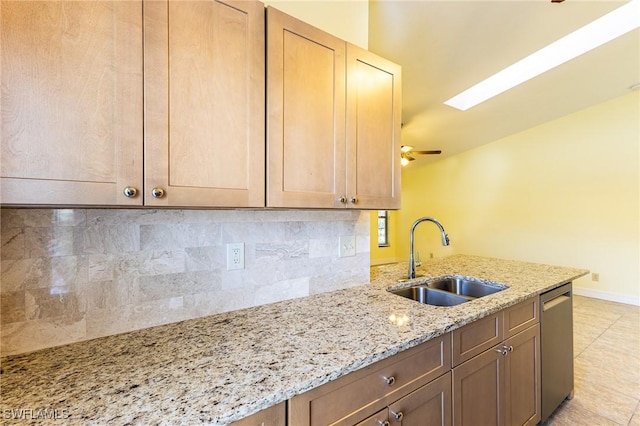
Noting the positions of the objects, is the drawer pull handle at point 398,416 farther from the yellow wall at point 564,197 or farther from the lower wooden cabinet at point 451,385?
the yellow wall at point 564,197

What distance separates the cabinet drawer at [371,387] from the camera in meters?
0.80

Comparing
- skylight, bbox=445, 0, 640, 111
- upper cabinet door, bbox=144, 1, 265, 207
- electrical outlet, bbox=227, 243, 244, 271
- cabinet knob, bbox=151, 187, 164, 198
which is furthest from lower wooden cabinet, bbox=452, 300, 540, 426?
skylight, bbox=445, 0, 640, 111

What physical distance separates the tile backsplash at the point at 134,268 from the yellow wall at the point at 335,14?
1034 mm

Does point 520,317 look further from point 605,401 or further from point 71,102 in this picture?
point 71,102

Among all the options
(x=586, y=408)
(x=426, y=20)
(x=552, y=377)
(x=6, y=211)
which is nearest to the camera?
(x=6, y=211)

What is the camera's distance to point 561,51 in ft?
10.3

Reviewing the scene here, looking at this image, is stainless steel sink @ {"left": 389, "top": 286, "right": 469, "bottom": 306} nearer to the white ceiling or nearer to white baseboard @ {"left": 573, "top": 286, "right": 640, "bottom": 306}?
the white ceiling

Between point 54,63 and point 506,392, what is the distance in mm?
2251

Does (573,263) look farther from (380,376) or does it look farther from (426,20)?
(380,376)

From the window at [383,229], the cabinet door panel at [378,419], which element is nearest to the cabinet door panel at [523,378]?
the cabinet door panel at [378,419]

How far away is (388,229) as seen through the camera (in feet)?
25.6

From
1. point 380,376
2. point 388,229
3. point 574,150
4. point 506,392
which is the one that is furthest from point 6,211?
point 388,229

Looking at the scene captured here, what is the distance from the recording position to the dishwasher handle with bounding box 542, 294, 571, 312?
172 cm

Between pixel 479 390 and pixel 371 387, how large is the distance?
74cm
